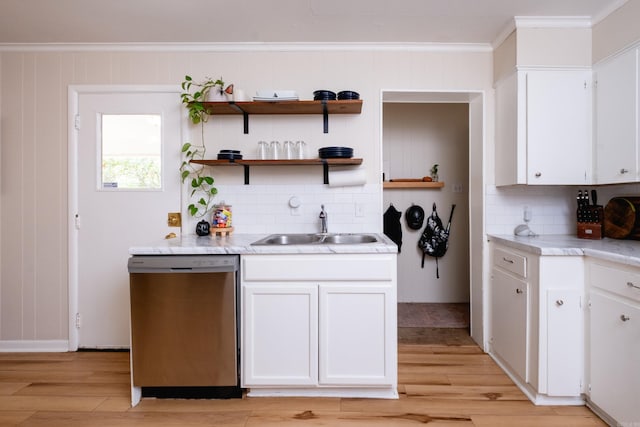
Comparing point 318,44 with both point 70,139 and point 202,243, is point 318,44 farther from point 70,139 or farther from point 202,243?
point 70,139

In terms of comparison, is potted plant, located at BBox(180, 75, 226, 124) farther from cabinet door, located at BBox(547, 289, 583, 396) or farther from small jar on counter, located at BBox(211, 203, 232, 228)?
cabinet door, located at BBox(547, 289, 583, 396)

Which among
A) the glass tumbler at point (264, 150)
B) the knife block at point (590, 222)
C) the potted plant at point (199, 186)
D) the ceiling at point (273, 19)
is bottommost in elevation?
the knife block at point (590, 222)

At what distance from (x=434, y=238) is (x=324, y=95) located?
2.17m

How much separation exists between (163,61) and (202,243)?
1519 mm

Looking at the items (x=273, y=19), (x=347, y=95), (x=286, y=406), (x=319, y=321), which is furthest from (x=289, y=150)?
(x=286, y=406)

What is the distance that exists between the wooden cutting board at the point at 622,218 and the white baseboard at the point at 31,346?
395cm

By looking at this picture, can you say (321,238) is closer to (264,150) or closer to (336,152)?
(336,152)

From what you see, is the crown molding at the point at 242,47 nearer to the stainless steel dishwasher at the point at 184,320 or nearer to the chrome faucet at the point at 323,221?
the chrome faucet at the point at 323,221

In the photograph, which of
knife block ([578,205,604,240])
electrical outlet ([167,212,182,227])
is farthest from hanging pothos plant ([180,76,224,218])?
knife block ([578,205,604,240])

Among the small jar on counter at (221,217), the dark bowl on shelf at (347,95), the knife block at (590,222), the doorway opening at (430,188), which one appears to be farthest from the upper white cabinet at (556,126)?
the small jar on counter at (221,217)

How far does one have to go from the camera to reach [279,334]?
Result: 6.53 feet

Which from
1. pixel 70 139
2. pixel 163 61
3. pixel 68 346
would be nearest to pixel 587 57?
pixel 163 61

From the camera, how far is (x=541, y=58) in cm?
233

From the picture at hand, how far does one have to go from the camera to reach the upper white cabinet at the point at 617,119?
202 cm
